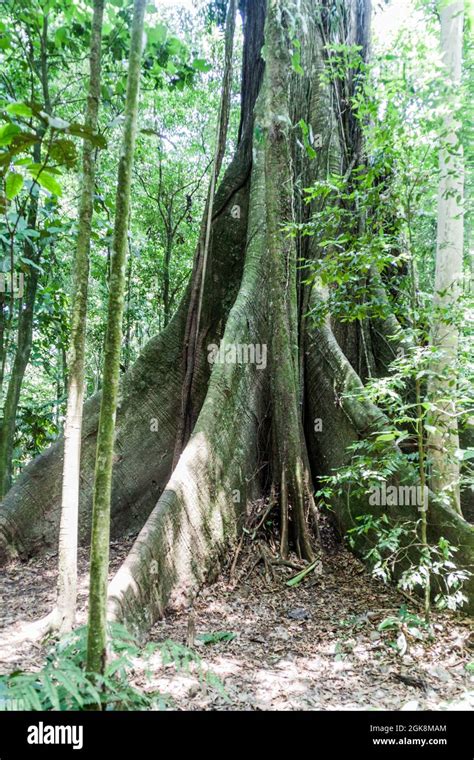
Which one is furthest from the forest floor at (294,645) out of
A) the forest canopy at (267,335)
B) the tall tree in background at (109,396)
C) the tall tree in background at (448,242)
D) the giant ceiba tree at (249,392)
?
the tall tree in background at (448,242)

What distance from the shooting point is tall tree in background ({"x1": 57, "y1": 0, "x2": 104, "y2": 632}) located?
266cm

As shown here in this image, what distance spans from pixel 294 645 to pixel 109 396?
2241 millimetres

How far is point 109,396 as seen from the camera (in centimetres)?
192

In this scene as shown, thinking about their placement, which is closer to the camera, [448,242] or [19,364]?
[448,242]

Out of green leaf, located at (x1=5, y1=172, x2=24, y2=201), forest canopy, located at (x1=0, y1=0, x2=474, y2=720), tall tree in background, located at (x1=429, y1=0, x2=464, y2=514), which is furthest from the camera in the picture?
tall tree in background, located at (x1=429, y1=0, x2=464, y2=514)

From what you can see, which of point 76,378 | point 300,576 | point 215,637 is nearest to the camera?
point 76,378

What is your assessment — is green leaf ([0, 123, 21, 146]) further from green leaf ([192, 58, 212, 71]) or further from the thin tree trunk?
the thin tree trunk

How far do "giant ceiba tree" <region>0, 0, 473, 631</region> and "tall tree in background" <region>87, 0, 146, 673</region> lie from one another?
3.89 feet

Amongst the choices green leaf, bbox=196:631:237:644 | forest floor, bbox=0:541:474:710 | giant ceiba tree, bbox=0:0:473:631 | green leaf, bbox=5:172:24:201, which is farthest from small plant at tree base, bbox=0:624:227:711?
green leaf, bbox=5:172:24:201

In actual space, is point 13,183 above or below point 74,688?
above

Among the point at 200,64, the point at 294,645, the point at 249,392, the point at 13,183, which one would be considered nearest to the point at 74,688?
the point at 13,183

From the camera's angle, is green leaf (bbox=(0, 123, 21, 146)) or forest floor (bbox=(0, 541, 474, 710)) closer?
green leaf (bbox=(0, 123, 21, 146))

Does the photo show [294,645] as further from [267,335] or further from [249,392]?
[267,335]

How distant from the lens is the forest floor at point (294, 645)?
2.60 m
